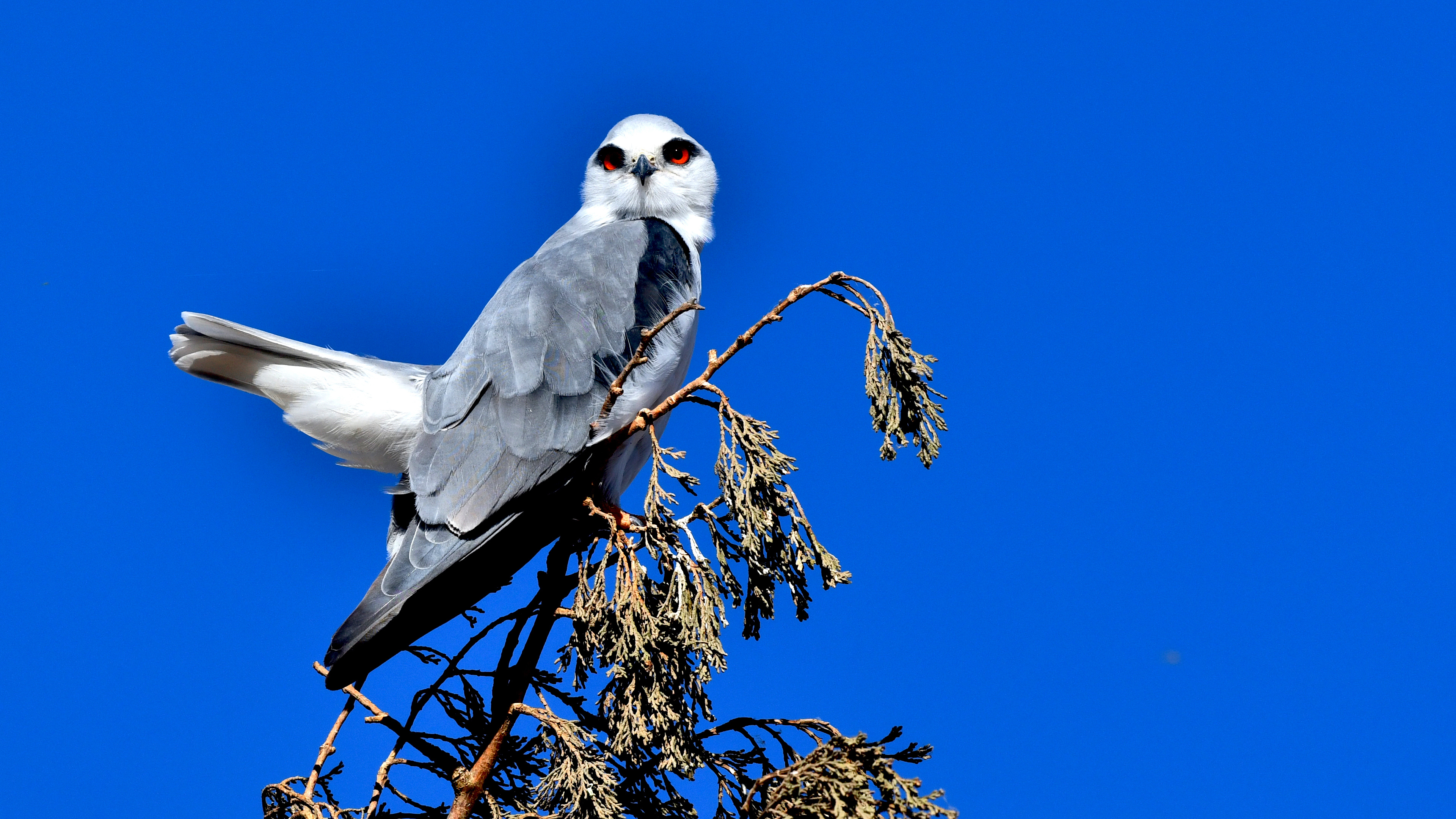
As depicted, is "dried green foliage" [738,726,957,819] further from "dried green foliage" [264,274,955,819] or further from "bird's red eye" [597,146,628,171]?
"bird's red eye" [597,146,628,171]

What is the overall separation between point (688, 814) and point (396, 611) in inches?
44.2

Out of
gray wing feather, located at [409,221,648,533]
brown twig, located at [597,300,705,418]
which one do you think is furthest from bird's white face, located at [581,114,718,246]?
brown twig, located at [597,300,705,418]

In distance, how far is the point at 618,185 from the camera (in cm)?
506

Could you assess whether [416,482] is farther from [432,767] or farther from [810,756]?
[810,756]

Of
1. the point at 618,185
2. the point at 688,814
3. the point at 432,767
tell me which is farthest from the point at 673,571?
the point at 618,185

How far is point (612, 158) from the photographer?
17.0 feet

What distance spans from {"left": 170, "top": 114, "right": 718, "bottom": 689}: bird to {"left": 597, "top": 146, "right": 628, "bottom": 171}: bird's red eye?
79 cm

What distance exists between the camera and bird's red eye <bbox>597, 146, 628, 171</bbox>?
5160 millimetres

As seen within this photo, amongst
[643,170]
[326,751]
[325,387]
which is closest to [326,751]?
[326,751]

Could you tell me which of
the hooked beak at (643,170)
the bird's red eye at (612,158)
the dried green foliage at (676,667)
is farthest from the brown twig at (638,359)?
the bird's red eye at (612,158)

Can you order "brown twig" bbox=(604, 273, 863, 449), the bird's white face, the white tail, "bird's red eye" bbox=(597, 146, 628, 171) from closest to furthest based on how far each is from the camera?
1. "brown twig" bbox=(604, 273, 863, 449)
2. the white tail
3. the bird's white face
4. "bird's red eye" bbox=(597, 146, 628, 171)

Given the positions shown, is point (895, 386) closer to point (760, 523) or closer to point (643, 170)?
point (760, 523)

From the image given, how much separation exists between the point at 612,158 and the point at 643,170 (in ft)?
0.94

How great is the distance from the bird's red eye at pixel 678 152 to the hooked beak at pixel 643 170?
16 cm
